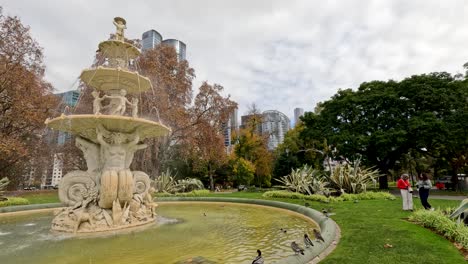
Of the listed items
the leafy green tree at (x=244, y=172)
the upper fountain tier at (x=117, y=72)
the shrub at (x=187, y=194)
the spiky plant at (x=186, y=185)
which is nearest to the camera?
the upper fountain tier at (x=117, y=72)

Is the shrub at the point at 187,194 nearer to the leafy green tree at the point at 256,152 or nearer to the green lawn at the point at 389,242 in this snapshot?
the green lawn at the point at 389,242

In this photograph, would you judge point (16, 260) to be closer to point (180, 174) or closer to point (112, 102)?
point (112, 102)

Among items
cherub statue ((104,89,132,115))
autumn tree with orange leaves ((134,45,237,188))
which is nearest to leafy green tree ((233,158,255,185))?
autumn tree with orange leaves ((134,45,237,188))

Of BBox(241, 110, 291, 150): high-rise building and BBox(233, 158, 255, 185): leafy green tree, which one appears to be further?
BBox(241, 110, 291, 150): high-rise building

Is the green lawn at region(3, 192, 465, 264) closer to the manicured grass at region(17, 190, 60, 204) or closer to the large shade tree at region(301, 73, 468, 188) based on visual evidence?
the large shade tree at region(301, 73, 468, 188)

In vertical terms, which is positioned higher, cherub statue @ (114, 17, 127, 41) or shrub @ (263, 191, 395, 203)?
cherub statue @ (114, 17, 127, 41)

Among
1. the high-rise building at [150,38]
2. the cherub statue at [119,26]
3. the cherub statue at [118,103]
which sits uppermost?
the high-rise building at [150,38]

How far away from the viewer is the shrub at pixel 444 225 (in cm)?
496

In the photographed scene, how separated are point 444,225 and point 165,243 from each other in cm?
601

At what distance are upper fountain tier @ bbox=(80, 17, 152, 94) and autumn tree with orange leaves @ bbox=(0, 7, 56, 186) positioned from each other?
10775 millimetres

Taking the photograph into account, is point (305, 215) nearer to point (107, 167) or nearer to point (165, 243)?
point (165, 243)

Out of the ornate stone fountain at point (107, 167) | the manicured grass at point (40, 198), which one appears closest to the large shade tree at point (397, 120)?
the ornate stone fountain at point (107, 167)

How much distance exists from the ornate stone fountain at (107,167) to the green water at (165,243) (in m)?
0.74

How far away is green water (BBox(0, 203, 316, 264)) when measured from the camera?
4992 millimetres
